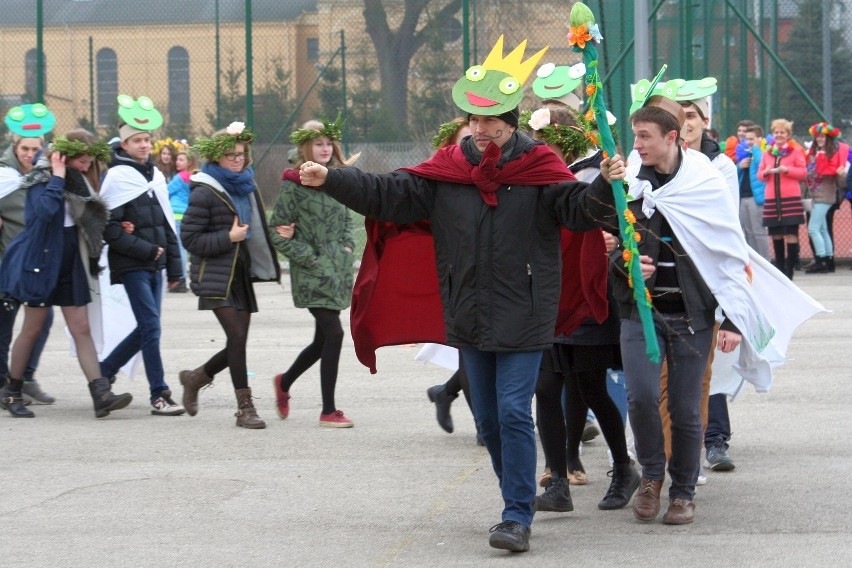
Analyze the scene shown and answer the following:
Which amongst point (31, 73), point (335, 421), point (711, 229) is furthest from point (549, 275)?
point (31, 73)

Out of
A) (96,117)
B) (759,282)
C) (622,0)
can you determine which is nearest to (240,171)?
(759,282)

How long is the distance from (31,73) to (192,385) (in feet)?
41.8

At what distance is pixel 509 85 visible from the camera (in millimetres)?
5590

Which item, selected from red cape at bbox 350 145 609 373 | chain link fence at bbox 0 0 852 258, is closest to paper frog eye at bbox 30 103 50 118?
red cape at bbox 350 145 609 373

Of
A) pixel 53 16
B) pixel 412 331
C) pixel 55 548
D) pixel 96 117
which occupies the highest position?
pixel 53 16

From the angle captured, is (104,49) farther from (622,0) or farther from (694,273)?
(694,273)

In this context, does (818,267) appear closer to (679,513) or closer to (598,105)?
(679,513)

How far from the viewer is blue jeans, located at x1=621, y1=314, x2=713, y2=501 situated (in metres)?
5.95

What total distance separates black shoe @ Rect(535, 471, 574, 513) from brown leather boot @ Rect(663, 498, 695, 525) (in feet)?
1.50

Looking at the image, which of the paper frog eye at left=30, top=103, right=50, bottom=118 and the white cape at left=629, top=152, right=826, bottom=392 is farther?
the paper frog eye at left=30, top=103, right=50, bottom=118

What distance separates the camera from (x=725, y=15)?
21250mm

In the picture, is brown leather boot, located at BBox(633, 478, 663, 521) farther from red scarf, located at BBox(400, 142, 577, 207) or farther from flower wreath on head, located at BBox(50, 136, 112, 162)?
flower wreath on head, located at BBox(50, 136, 112, 162)

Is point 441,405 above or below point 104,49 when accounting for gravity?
below

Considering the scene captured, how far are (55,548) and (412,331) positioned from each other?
175 cm
